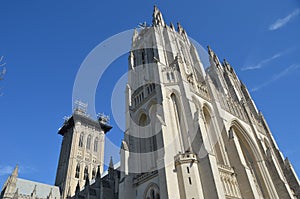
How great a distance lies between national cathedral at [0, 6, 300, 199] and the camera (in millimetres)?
18891

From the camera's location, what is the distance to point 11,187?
46844 mm

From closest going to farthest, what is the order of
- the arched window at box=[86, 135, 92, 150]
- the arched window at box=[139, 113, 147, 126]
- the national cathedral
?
the national cathedral
the arched window at box=[139, 113, 147, 126]
the arched window at box=[86, 135, 92, 150]

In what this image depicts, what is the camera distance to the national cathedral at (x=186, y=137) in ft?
62.0

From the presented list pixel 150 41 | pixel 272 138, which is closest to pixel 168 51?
pixel 150 41

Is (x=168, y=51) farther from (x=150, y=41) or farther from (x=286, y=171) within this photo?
(x=286, y=171)

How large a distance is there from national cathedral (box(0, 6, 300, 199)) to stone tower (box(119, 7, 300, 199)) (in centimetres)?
8

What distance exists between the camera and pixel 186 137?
A: 2150 centimetres

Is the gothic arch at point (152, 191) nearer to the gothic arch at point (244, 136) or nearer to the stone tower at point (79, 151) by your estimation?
the gothic arch at point (244, 136)

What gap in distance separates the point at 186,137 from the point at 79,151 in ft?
162

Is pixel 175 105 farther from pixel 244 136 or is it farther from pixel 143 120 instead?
pixel 244 136

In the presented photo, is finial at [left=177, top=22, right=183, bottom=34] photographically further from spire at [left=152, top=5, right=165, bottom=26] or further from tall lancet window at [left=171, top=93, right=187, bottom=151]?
tall lancet window at [left=171, top=93, right=187, bottom=151]

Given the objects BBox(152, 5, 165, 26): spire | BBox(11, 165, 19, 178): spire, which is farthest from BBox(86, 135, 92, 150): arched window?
BBox(152, 5, 165, 26): spire

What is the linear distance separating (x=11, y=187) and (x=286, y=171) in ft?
166

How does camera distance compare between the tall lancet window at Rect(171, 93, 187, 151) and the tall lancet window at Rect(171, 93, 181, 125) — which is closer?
the tall lancet window at Rect(171, 93, 187, 151)
